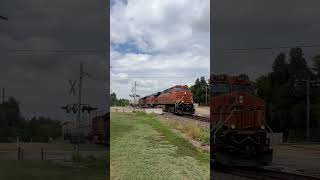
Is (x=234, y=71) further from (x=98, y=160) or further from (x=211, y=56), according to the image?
(x=98, y=160)

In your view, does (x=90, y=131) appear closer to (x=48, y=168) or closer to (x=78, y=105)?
(x=78, y=105)

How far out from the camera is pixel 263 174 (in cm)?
978

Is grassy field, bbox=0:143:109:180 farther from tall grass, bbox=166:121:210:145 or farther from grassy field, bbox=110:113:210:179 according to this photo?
tall grass, bbox=166:121:210:145

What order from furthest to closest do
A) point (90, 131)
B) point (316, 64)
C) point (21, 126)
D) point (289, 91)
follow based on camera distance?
point (90, 131)
point (21, 126)
point (289, 91)
point (316, 64)

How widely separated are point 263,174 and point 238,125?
124 centimetres

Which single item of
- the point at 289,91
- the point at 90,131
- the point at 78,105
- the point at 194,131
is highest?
the point at 289,91

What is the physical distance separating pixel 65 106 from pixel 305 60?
530 cm

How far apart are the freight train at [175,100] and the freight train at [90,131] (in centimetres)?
1556

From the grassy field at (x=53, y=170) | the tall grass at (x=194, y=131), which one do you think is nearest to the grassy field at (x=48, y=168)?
the grassy field at (x=53, y=170)

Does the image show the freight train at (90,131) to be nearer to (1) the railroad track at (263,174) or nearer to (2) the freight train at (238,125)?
(2) the freight train at (238,125)

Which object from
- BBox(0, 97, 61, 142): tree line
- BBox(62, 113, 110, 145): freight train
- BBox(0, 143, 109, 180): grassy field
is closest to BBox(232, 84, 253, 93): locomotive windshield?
BBox(62, 113, 110, 145): freight train

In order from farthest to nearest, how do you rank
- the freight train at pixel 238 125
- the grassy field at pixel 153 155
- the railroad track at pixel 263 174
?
the grassy field at pixel 153 155 < the freight train at pixel 238 125 < the railroad track at pixel 263 174

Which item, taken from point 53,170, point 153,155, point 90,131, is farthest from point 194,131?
point 53,170

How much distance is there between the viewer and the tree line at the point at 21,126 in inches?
388
